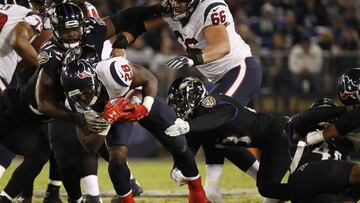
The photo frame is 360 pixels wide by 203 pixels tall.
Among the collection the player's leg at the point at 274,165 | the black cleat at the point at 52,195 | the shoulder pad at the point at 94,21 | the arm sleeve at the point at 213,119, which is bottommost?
the black cleat at the point at 52,195

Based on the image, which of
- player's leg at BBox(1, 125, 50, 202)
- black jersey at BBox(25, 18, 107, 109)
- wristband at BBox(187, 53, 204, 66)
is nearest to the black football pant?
player's leg at BBox(1, 125, 50, 202)

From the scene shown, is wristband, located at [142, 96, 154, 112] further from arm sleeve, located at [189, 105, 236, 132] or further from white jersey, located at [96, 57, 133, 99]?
arm sleeve, located at [189, 105, 236, 132]

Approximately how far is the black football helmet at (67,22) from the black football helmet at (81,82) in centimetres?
50

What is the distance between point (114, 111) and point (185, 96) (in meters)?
0.60

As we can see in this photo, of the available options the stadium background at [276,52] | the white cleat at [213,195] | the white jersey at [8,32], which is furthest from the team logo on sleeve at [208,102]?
the stadium background at [276,52]

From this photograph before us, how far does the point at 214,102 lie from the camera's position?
19.4ft

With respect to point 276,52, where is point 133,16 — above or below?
above

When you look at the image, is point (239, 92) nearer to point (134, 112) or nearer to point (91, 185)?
point (134, 112)

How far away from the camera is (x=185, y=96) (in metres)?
5.89

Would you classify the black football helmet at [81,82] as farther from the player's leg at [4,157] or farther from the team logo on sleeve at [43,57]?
the player's leg at [4,157]

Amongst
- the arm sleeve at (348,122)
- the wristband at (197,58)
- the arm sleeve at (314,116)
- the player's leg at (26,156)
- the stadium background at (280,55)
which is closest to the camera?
the arm sleeve at (348,122)

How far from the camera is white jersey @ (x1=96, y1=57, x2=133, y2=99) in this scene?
5.70m

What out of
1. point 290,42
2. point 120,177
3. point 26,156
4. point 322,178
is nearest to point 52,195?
point 26,156

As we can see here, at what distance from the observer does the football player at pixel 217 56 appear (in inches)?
260
